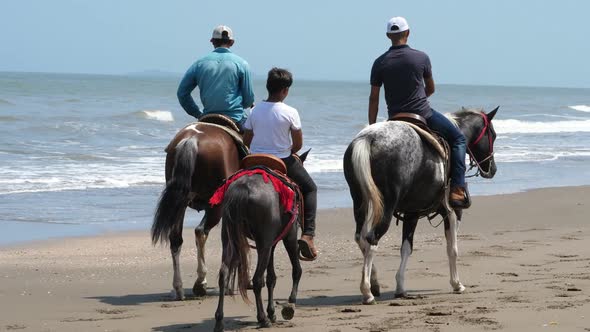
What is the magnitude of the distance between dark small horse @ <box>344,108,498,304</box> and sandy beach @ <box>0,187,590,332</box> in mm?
438

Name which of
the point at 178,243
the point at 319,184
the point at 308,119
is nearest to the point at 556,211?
the point at 319,184

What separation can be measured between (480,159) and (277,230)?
322 cm

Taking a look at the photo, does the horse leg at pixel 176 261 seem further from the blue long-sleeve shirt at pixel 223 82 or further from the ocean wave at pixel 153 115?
the ocean wave at pixel 153 115

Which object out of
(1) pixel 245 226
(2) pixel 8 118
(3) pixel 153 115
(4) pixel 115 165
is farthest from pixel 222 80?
(3) pixel 153 115

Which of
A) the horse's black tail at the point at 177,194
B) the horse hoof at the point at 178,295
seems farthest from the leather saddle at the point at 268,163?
the horse hoof at the point at 178,295

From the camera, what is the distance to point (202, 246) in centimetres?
898

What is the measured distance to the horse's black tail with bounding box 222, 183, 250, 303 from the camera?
6.75 m

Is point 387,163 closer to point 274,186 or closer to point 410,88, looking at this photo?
point 410,88

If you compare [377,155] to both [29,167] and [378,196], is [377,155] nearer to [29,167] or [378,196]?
[378,196]

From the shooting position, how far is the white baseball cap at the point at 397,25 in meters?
8.56

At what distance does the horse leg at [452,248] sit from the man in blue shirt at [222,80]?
6.81 ft

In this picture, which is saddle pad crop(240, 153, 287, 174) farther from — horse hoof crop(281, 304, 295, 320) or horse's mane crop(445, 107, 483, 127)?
horse's mane crop(445, 107, 483, 127)

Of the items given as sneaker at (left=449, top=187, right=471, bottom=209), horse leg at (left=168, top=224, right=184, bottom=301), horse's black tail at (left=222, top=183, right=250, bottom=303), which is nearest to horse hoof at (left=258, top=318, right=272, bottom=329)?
horse's black tail at (left=222, top=183, right=250, bottom=303)

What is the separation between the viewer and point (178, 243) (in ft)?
28.9
